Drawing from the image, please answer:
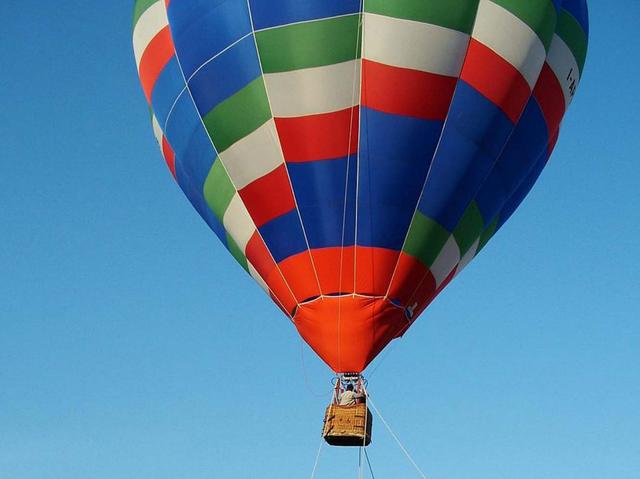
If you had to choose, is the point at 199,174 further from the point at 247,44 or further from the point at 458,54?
the point at 458,54

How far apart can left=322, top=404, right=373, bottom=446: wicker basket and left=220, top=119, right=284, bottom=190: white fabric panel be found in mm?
2328

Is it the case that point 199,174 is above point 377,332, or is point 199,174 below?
above

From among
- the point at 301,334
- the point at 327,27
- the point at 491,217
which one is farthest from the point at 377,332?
the point at 327,27

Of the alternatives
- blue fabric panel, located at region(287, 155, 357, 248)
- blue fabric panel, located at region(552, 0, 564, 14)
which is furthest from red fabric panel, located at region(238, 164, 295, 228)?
blue fabric panel, located at region(552, 0, 564, 14)

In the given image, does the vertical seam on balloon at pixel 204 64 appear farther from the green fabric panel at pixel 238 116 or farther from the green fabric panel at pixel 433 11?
the green fabric panel at pixel 433 11

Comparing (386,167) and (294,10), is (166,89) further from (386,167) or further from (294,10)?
(386,167)

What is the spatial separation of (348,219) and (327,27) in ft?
5.75

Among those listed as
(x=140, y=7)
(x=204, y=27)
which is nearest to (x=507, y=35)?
(x=204, y=27)

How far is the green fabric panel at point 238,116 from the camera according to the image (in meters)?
13.7

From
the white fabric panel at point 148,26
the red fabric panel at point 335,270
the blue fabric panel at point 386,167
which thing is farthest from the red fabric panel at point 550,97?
the white fabric panel at point 148,26

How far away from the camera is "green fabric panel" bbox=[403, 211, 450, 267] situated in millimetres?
13656

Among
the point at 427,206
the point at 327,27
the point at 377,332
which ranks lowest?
the point at 377,332

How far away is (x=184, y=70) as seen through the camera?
14273mm

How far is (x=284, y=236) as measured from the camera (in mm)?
13750
